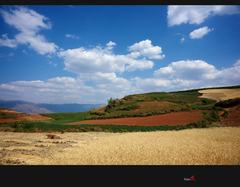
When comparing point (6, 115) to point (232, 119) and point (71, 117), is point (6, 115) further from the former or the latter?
point (232, 119)

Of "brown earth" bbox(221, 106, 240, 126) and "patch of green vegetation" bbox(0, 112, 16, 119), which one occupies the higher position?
"patch of green vegetation" bbox(0, 112, 16, 119)

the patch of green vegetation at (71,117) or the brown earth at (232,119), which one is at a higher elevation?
the patch of green vegetation at (71,117)

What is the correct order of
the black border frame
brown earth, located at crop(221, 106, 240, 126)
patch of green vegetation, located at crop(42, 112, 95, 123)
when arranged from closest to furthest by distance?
the black border frame < brown earth, located at crop(221, 106, 240, 126) < patch of green vegetation, located at crop(42, 112, 95, 123)

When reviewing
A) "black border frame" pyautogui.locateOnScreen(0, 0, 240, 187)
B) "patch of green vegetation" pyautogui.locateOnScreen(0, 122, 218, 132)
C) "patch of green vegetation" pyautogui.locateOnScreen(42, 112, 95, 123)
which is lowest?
"black border frame" pyautogui.locateOnScreen(0, 0, 240, 187)

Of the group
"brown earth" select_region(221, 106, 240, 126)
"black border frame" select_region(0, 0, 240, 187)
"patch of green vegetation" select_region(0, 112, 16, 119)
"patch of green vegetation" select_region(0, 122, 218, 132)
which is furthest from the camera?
"patch of green vegetation" select_region(0, 112, 16, 119)

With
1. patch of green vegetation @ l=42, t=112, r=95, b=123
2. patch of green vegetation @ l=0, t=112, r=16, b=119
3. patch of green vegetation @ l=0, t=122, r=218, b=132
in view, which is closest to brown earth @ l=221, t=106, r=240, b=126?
patch of green vegetation @ l=0, t=122, r=218, b=132

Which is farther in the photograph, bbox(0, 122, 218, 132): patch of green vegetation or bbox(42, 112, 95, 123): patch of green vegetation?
bbox(42, 112, 95, 123): patch of green vegetation

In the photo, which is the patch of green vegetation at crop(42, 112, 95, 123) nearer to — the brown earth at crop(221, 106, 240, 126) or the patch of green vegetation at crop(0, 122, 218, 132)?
the patch of green vegetation at crop(0, 122, 218, 132)
